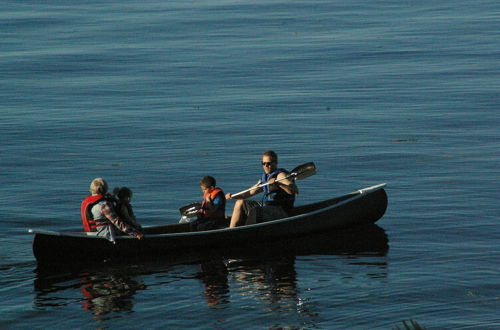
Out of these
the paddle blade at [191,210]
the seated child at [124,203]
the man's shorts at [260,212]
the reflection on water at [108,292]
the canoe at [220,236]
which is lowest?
the reflection on water at [108,292]

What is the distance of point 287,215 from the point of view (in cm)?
1995

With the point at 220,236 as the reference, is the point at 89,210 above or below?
above

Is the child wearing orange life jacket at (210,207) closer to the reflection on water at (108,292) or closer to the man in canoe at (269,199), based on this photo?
the man in canoe at (269,199)

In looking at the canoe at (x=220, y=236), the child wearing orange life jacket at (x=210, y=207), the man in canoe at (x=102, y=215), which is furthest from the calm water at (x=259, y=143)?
the child wearing orange life jacket at (x=210, y=207)

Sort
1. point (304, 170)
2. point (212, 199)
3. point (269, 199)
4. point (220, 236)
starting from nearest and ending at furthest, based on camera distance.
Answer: point (220, 236) < point (212, 199) < point (269, 199) < point (304, 170)

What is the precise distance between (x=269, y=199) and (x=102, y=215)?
3.44 m

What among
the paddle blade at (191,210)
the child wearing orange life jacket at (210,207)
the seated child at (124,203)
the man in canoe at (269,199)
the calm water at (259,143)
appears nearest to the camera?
the calm water at (259,143)

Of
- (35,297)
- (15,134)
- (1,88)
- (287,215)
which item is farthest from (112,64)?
(35,297)

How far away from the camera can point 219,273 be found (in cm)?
1778

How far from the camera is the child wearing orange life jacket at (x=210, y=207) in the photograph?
19.1m

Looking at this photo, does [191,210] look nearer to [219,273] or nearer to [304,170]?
[219,273]

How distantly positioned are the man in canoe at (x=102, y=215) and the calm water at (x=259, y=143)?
0.68m

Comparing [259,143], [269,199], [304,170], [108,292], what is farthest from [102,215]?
[259,143]

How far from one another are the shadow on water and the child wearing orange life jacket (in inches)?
26.3
